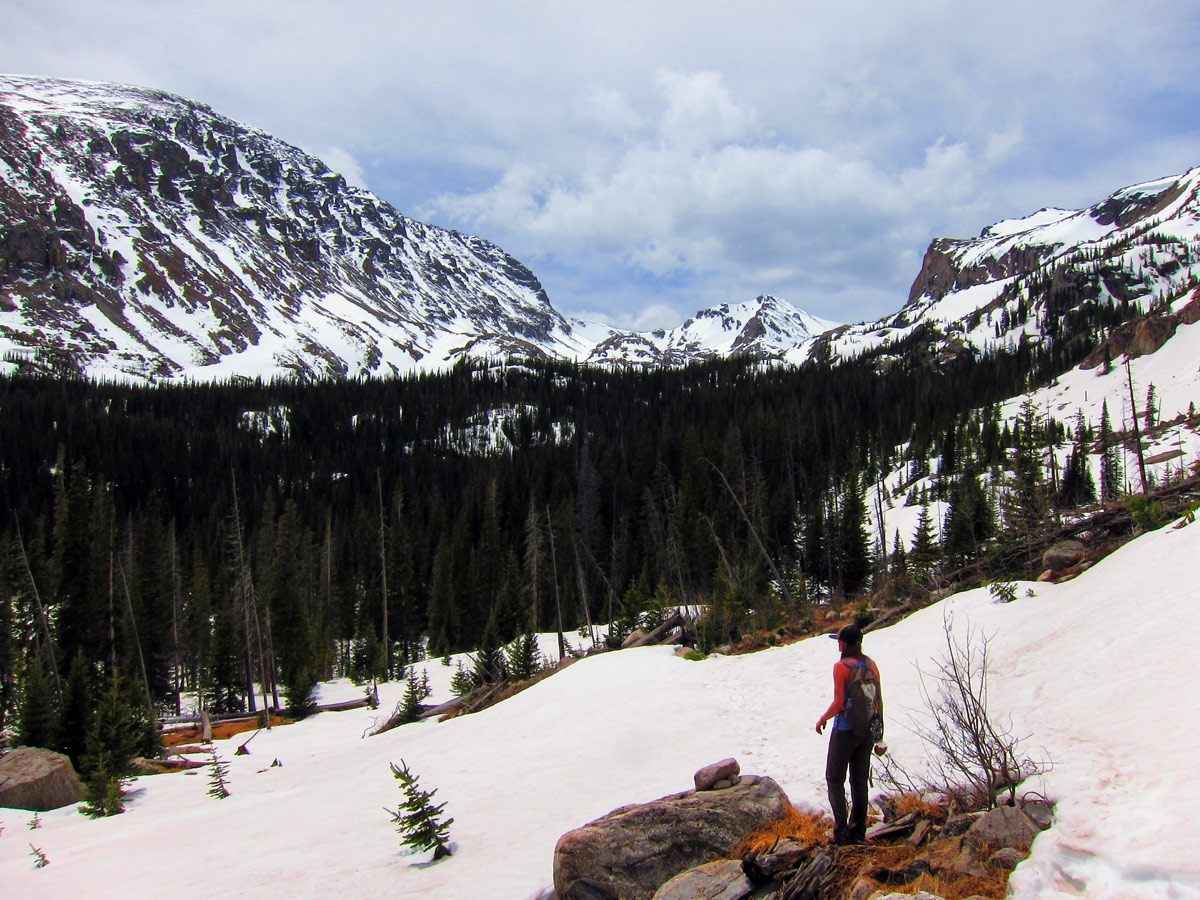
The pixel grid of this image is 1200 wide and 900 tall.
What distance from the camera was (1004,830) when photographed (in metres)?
5.11

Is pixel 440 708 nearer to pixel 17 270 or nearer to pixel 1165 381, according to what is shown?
pixel 1165 381

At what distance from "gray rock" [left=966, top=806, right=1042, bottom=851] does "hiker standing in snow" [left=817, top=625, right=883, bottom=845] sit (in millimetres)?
1021

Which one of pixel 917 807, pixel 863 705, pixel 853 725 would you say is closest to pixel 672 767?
pixel 917 807

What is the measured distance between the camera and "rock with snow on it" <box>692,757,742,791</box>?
25.1 ft

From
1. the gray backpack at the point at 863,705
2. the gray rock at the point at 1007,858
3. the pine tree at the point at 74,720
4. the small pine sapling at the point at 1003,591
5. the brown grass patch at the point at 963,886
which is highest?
the gray backpack at the point at 863,705

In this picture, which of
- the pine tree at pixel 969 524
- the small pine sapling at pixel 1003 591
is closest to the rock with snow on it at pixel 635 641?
→ the small pine sapling at pixel 1003 591

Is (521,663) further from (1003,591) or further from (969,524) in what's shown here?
(969,524)

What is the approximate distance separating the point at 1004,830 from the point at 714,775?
10.6ft

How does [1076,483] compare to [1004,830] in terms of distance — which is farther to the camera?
[1076,483]

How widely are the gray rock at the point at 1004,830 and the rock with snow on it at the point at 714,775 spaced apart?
2864mm

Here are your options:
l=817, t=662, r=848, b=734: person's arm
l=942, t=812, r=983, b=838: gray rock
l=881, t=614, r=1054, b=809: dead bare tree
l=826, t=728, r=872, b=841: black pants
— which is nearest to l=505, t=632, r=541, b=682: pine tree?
l=881, t=614, r=1054, b=809: dead bare tree

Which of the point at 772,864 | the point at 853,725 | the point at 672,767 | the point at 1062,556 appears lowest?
the point at 672,767

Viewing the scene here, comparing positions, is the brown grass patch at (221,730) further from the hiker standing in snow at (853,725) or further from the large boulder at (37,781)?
the hiker standing in snow at (853,725)

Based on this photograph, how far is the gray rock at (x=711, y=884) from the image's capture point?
5.51 metres
